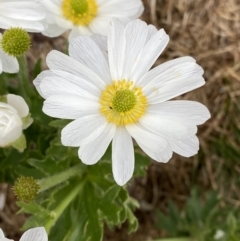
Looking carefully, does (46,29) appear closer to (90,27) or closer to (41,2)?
(41,2)

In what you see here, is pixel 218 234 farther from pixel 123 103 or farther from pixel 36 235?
pixel 36 235

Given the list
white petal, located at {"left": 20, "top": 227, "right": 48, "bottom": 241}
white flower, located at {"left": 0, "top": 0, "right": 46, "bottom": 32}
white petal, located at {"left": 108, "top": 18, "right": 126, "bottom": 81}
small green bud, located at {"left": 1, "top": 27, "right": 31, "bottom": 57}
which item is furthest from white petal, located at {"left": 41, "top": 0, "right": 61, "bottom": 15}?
white petal, located at {"left": 20, "top": 227, "right": 48, "bottom": 241}

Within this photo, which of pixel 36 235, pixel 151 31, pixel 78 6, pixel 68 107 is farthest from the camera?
pixel 78 6

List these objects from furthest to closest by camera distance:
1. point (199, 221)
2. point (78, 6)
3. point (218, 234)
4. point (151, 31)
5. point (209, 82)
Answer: point (209, 82) → point (199, 221) → point (218, 234) → point (78, 6) → point (151, 31)

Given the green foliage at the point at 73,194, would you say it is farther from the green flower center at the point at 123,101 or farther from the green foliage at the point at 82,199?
the green flower center at the point at 123,101

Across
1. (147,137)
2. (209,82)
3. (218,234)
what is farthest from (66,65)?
(209,82)

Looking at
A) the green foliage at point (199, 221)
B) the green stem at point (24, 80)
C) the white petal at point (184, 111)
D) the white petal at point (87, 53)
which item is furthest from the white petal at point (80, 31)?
the green foliage at point (199, 221)

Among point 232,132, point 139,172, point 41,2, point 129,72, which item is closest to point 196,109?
point 129,72
